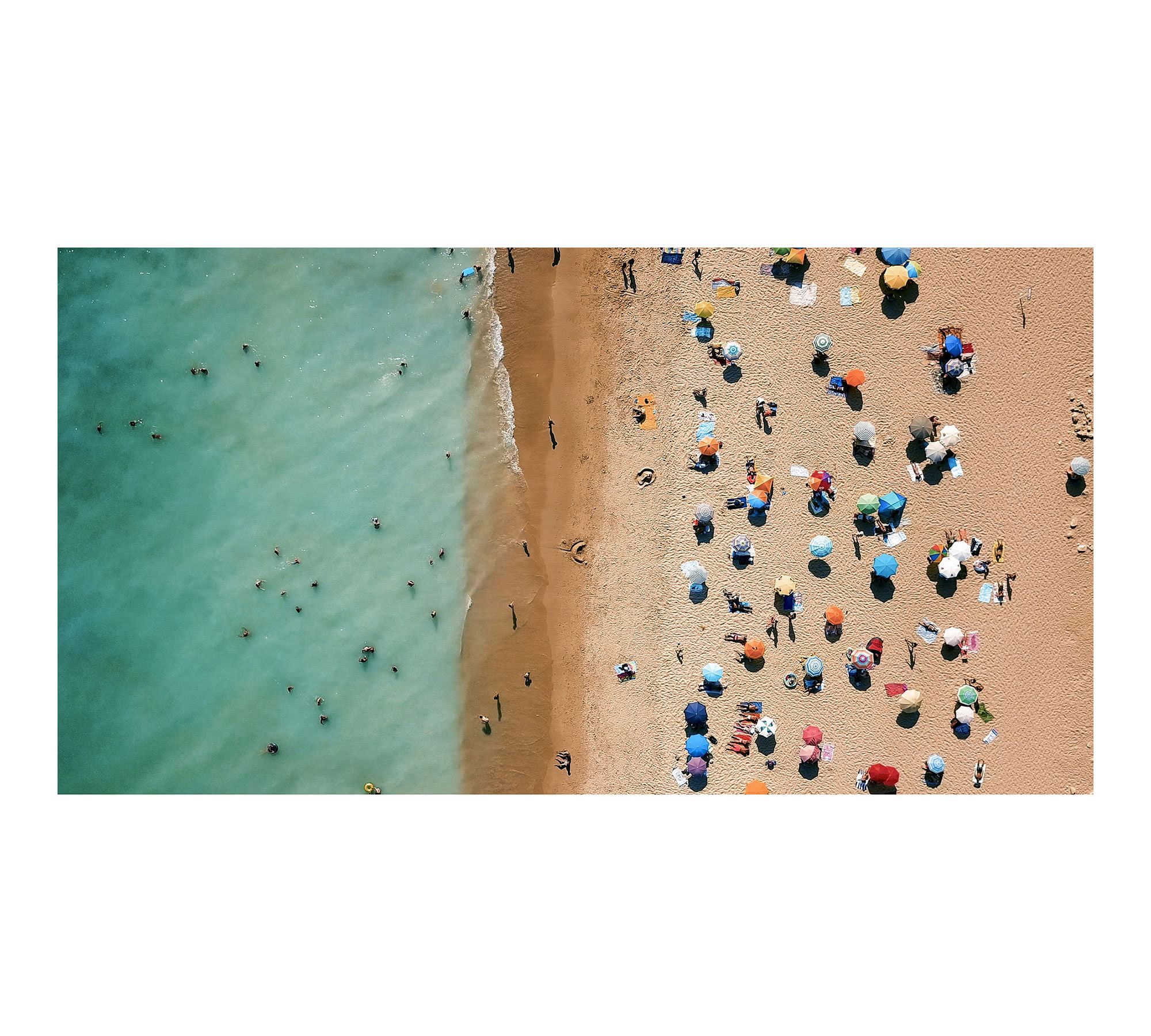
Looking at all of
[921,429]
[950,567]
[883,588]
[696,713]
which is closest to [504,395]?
[696,713]

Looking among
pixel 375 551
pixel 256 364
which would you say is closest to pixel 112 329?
pixel 256 364

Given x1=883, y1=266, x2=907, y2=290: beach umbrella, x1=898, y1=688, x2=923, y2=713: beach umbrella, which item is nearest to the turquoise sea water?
x1=883, y1=266, x2=907, y2=290: beach umbrella

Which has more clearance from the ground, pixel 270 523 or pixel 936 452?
pixel 936 452

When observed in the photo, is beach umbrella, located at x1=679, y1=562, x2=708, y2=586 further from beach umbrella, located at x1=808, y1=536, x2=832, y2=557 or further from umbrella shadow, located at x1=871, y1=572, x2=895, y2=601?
umbrella shadow, located at x1=871, y1=572, x2=895, y2=601

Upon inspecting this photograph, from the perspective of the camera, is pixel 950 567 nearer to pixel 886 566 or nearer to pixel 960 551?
pixel 960 551

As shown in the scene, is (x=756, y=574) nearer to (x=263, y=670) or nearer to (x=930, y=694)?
(x=930, y=694)

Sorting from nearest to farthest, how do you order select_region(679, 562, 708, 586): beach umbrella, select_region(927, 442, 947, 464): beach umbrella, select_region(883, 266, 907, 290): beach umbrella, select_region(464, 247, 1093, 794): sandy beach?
select_region(883, 266, 907, 290): beach umbrella < select_region(927, 442, 947, 464): beach umbrella < select_region(464, 247, 1093, 794): sandy beach < select_region(679, 562, 708, 586): beach umbrella
